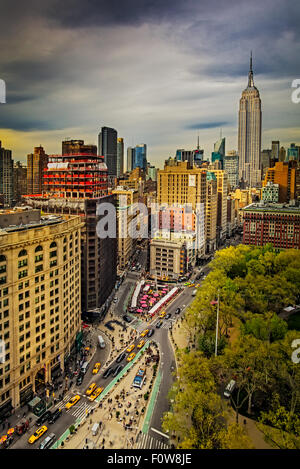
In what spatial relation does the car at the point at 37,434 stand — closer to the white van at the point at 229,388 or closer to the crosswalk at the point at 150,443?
the crosswalk at the point at 150,443

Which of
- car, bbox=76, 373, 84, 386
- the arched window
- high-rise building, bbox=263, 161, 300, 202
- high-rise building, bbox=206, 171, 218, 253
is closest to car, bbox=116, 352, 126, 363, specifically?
car, bbox=76, 373, 84, 386

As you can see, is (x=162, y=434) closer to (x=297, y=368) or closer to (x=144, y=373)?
(x=144, y=373)

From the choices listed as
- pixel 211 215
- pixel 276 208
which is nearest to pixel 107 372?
pixel 276 208

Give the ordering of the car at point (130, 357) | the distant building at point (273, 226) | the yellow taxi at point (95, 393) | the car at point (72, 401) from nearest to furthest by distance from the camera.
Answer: the car at point (72, 401) < the yellow taxi at point (95, 393) < the car at point (130, 357) < the distant building at point (273, 226)

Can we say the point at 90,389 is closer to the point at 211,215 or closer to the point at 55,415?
the point at 55,415

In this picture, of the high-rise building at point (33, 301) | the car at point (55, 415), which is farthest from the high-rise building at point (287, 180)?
the car at point (55, 415)
